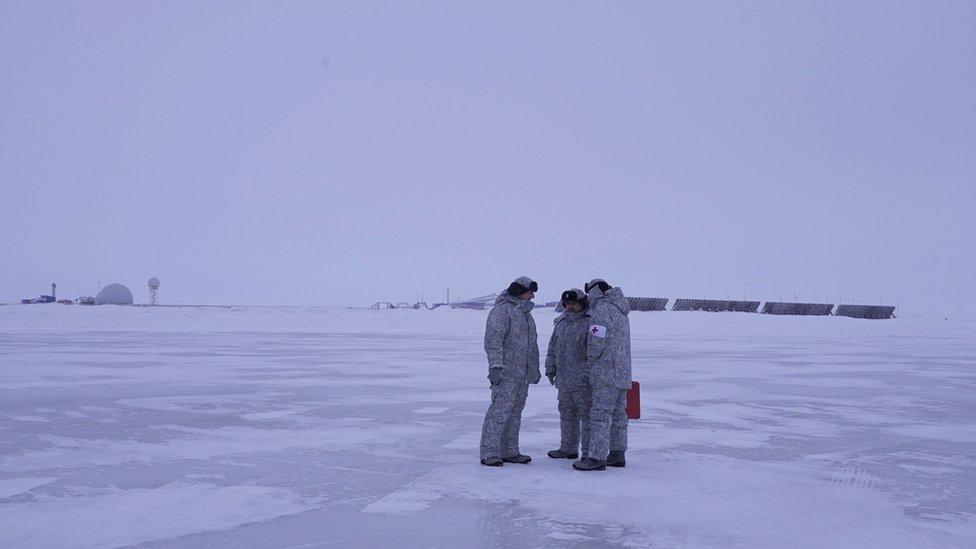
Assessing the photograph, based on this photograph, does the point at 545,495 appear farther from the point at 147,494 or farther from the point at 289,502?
the point at 147,494

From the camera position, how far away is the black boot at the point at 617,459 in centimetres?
764

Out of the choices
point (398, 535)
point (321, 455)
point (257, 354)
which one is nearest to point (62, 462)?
point (321, 455)

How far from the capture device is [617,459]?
25.1 feet

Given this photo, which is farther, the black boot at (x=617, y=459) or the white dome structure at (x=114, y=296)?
the white dome structure at (x=114, y=296)

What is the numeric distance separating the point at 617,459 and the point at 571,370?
946 mm

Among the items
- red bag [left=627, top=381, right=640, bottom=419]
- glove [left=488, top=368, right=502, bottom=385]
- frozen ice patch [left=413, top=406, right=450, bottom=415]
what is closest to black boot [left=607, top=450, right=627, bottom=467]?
red bag [left=627, top=381, right=640, bottom=419]

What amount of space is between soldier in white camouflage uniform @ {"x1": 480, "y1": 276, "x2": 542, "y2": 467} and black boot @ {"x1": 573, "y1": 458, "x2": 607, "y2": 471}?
556 mm

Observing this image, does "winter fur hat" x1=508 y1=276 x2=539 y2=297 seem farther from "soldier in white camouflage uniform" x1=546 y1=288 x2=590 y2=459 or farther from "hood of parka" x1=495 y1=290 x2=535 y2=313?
"soldier in white camouflage uniform" x1=546 y1=288 x2=590 y2=459

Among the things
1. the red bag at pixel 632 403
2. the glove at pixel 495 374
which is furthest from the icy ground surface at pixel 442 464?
the glove at pixel 495 374

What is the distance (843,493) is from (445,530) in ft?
11.3

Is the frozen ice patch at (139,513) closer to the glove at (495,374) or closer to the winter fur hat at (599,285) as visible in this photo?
the glove at (495,374)

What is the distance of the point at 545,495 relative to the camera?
645cm

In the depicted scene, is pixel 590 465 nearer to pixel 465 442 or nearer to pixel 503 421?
Answer: pixel 503 421

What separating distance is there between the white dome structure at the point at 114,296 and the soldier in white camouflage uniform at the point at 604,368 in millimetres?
90541
